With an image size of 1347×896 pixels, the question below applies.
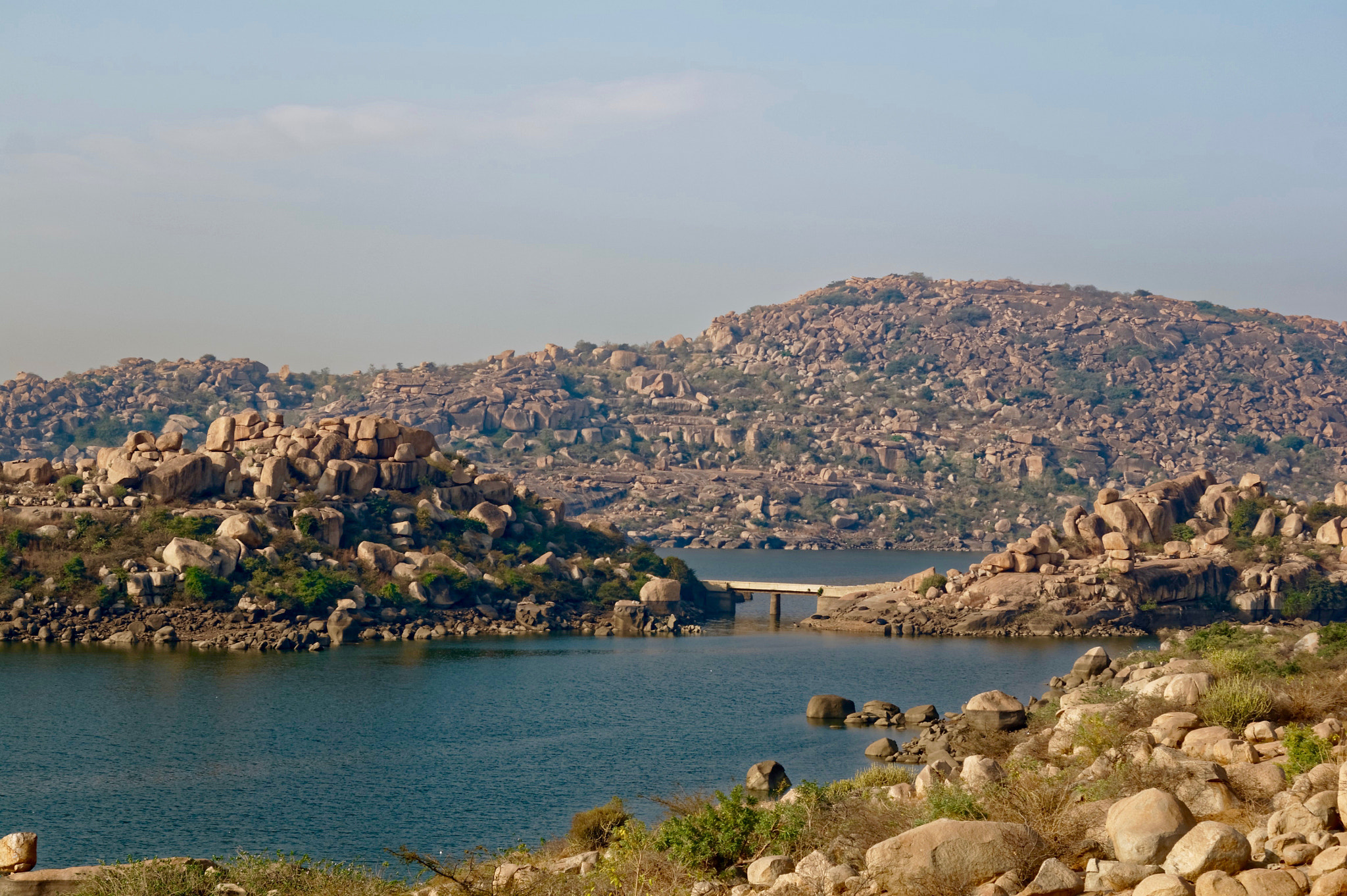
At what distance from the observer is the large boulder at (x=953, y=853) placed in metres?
14.4

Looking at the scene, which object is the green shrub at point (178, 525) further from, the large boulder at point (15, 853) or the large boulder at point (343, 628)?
the large boulder at point (15, 853)

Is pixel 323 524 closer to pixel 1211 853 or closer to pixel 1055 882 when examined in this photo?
pixel 1055 882

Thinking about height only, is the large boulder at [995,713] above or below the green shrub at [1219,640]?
below

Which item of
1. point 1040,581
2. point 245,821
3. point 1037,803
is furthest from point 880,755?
point 1040,581

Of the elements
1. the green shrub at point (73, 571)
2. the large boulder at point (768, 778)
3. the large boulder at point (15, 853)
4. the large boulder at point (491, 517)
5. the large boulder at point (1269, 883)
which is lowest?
the large boulder at point (768, 778)

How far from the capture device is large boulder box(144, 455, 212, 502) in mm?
84250

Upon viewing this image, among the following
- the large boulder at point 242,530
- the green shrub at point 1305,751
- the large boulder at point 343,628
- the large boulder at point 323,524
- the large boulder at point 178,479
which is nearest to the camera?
the green shrub at point 1305,751

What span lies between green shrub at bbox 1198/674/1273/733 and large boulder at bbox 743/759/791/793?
1727cm

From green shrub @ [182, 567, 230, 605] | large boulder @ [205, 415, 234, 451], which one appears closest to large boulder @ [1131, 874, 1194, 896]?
green shrub @ [182, 567, 230, 605]

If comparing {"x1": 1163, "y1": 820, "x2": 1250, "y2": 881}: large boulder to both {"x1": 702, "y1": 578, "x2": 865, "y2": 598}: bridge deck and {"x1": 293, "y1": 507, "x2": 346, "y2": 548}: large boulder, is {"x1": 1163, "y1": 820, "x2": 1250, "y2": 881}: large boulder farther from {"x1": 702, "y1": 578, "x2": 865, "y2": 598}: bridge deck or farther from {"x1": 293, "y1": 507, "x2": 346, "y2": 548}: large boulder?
{"x1": 702, "y1": 578, "x2": 865, "y2": 598}: bridge deck

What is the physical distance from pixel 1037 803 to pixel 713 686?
46.7m

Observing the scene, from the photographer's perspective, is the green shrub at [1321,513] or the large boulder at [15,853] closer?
the large boulder at [15,853]

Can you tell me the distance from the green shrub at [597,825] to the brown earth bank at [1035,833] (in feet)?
0.35

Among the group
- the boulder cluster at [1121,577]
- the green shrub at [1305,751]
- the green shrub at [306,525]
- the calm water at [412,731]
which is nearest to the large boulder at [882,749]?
the calm water at [412,731]
